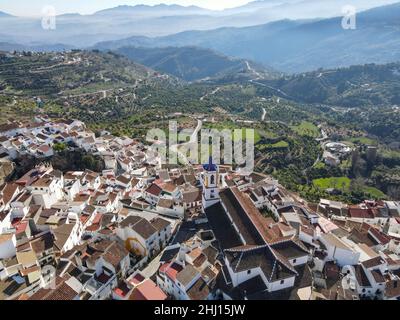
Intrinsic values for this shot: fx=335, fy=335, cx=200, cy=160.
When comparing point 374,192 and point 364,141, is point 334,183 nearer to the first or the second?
point 374,192

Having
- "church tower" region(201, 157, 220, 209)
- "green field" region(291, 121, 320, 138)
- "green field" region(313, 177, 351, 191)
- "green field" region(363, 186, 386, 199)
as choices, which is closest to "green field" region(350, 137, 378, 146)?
"green field" region(291, 121, 320, 138)

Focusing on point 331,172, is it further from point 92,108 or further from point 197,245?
point 92,108

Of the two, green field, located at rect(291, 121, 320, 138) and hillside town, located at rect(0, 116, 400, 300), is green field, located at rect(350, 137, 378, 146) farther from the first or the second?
hillside town, located at rect(0, 116, 400, 300)

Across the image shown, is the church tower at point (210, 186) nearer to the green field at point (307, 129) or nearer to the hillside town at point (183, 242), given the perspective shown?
the hillside town at point (183, 242)

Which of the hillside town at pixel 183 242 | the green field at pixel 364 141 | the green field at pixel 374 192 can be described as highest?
the hillside town at pixel 183 242

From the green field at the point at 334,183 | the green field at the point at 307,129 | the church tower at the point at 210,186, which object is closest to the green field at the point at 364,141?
the green field at the point at 307,129

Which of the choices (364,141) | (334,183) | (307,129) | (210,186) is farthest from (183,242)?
(364,141)
